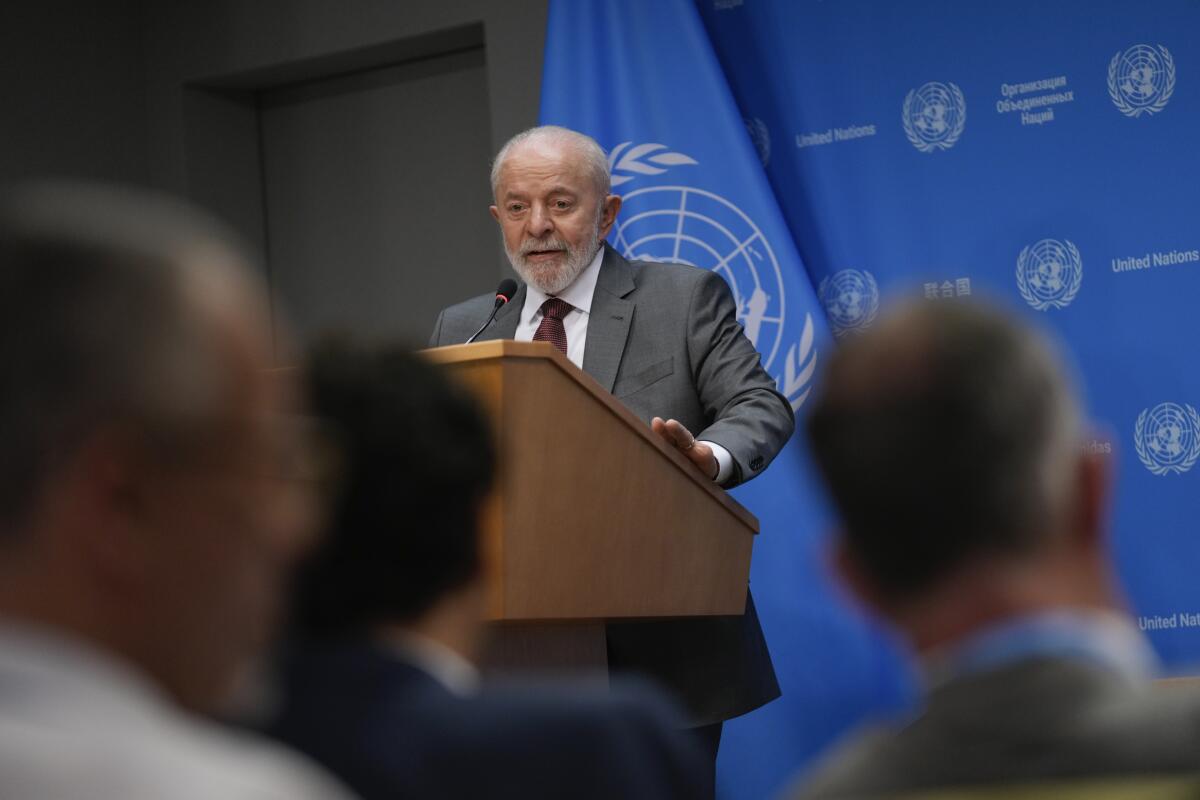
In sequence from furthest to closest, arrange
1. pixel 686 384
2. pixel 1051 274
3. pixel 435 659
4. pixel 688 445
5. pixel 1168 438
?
pixel 1051 274 < pixel 1168 438 < pixel 686 384 < pixel 688 445 < pixel 435 659

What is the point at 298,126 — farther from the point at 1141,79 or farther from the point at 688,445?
the point at 688,445

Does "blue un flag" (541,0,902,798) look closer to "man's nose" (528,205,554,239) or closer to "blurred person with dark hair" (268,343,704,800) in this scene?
"man's nose" (528,205,554,239)

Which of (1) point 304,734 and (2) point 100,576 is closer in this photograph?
(2) point 100,576

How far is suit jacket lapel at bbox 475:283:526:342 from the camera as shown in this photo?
140 inches

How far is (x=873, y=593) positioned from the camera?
0.96 m

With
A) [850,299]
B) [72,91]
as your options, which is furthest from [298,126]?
[850,299]

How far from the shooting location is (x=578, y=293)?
3568 mm

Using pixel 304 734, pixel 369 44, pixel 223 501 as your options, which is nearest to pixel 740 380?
pixel 304 734

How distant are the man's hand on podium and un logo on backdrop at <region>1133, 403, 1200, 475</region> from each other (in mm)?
2076

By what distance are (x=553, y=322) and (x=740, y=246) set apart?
4.63 feet

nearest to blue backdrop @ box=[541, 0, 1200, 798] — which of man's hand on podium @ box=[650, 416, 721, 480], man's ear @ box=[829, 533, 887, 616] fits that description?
man's hand on podium @ box=[650, 416, 721, 480]

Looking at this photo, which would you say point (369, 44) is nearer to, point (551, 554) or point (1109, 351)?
point (1109, 351)

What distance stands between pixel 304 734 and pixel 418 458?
0.25 metres

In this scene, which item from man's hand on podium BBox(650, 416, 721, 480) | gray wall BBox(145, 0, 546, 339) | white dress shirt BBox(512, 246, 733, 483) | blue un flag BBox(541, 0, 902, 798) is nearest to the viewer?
man's hand on podium BBox(650, 416, 721, 480)
